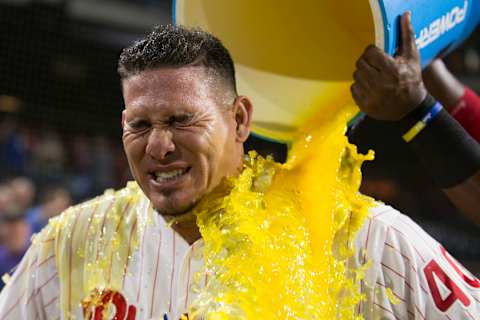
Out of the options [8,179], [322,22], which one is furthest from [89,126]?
[322,22]

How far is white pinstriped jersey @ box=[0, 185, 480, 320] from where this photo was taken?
1.74m

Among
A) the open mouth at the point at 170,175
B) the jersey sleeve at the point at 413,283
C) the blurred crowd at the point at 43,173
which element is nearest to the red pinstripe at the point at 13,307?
the open mouth at the point at 170,175

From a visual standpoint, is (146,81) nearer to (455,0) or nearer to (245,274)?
(245,274)

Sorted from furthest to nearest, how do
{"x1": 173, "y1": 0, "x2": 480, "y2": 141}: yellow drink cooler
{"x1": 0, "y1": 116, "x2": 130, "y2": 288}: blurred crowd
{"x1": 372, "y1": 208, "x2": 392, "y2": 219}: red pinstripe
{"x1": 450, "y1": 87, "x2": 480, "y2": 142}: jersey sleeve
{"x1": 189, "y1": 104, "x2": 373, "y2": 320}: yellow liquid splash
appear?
{"x1": 0, "y1": 116, "x2": 130, "y2": 288}: blurred crowd < {"x1": 450, "y1": 87, "x2": 480, "y2": 142}: jersey sleeve < {"x1": 173, "y1": 0, "x2": 480, "y2": 141}: yellow drink cooler < {"x1": 372, "y1": 208, "x2": 392, "y2": 219}: red pinstripe < {"x1": 189, "y1": 104, "x2": 373, "y2": 320}: yellow liquid splash

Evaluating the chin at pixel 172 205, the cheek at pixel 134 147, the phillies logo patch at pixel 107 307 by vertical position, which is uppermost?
the cheek at pixel 134 147

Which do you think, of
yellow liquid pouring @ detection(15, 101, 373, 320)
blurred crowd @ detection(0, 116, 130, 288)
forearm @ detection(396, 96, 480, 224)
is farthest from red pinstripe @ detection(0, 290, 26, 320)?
blurred crowd @ detection(0, 116, 130, 288)

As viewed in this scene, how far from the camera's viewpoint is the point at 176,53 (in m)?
1.79

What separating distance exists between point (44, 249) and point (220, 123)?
2.06 feet

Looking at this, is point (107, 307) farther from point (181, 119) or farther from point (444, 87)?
point (444, 87)

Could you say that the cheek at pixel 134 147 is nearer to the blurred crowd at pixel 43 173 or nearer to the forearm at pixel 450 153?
the forearm at pixel 450 153

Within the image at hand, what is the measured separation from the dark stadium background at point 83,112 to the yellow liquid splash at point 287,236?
14.8ft

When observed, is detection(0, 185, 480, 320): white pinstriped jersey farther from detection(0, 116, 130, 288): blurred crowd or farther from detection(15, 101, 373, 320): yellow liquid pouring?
detection(0, 116, 130, 288): blurred crowd

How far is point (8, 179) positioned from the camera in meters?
6.20

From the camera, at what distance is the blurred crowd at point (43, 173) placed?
516 cm
